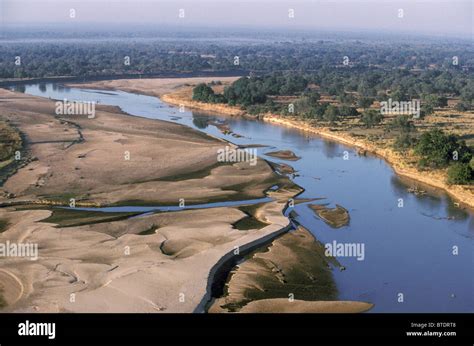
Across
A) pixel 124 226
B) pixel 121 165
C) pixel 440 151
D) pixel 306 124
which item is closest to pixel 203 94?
pixel 306 124

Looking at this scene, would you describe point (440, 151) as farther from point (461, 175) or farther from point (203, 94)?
point (203, 94)

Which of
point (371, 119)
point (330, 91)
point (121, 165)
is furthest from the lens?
point (330, 91)

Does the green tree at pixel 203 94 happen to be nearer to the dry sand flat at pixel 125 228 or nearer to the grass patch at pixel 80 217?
Result: the dry sand flat at pixel 125 228

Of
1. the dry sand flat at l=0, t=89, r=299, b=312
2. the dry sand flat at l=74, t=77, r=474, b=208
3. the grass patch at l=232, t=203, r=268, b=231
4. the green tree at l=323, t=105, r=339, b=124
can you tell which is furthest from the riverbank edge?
the grass patch at l=232, t=203, r=268, b=231

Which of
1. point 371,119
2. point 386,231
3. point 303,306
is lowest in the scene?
point 303,306

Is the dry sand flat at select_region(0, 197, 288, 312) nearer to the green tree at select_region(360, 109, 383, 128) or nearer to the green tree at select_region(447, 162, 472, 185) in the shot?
the green tree at select_region(447, 162, 472, 185)

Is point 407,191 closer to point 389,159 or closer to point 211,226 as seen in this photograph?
point 389,159
